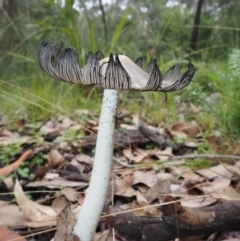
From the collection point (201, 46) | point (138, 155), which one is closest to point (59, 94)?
point (138, 155)

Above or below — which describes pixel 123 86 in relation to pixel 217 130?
above

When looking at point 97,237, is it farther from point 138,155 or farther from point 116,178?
point 138,155

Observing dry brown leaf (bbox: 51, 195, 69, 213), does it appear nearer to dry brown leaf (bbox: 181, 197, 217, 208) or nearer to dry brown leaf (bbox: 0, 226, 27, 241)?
dry brown leaf (bbox: 0, 226, 27, 241)

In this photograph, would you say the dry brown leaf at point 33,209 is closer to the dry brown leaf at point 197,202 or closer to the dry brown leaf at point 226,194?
the dry brown leaf at point 197,202

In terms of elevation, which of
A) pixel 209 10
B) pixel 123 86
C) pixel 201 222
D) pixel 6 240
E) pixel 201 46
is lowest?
pixel 6 240

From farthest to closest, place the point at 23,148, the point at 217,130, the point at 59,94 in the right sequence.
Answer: the point at 59,94
the point at 217,130
the point at 23,148

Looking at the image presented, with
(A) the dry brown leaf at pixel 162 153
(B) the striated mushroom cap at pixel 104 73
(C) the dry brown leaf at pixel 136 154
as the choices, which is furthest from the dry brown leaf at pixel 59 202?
(B) the striated mushroom cap at pixel 104 73

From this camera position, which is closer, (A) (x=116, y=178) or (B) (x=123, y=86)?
(B) (x=123, y=86)

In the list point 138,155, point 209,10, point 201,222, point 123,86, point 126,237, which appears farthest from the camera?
point 209,10
